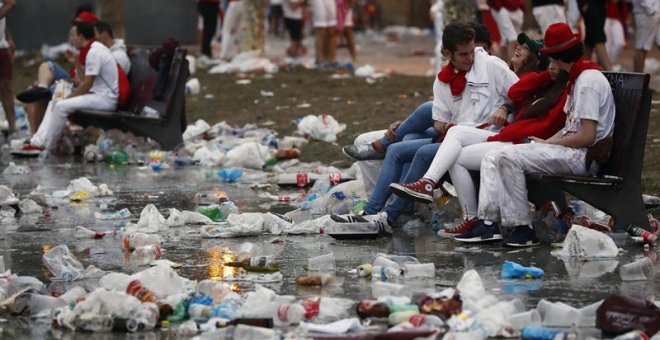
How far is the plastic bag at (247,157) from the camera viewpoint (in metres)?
13.8

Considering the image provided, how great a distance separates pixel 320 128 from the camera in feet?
50.2

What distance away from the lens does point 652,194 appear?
10781mm

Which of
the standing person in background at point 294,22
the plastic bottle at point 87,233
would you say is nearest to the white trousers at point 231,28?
the standing person in background at point 294,22

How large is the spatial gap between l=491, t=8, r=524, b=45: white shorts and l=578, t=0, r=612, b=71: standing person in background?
186 centimetres

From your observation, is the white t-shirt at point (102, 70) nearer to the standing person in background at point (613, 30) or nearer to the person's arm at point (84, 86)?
the person's arm at point (84, 86)

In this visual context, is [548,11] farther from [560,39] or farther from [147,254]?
[147,254]

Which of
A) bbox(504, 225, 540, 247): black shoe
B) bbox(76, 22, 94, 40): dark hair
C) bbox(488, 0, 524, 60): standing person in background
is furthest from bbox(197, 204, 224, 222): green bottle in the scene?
bbox(488, 0, 524, 60): standing person in background

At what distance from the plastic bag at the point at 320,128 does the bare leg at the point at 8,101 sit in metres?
3.80

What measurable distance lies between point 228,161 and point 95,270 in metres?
5.61

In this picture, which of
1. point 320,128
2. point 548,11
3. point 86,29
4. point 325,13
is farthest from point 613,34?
point 86,29

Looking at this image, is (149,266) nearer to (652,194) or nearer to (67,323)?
(67,323)

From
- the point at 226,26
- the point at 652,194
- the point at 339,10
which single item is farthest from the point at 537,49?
the point at 226,26

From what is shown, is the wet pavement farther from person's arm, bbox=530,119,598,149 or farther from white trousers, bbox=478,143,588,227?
person's arm, bbox=530,119,598,149

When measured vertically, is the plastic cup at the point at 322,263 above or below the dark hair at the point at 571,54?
below
